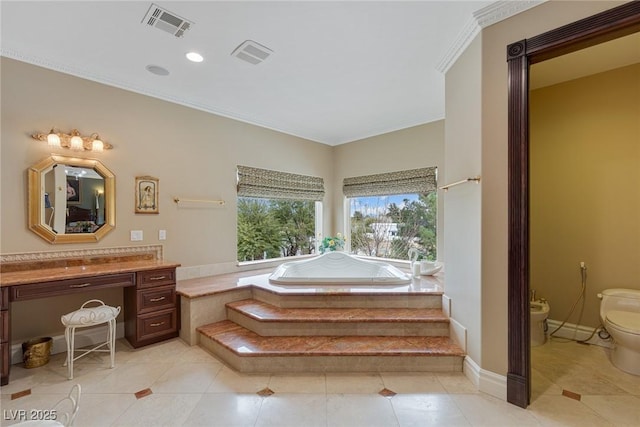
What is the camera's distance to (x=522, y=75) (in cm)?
194

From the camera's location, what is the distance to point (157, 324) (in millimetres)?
2926

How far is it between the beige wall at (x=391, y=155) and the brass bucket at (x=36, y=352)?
4.13m

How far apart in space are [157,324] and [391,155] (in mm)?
3967

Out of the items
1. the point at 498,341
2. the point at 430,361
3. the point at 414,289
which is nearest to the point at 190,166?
the point at 414,289

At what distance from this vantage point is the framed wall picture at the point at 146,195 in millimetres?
3209

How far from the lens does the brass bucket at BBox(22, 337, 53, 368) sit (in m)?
2.44

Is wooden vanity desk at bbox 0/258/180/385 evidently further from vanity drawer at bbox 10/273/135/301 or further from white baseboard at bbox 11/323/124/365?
white baseboard at bbox 11/323/124/365

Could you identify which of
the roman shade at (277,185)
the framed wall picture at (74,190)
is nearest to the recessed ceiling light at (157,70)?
the framed wall picture at (74,190)

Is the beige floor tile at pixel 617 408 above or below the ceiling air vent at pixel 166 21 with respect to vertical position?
below

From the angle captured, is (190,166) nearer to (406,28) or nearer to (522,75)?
(406,28)

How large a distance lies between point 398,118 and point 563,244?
257cm

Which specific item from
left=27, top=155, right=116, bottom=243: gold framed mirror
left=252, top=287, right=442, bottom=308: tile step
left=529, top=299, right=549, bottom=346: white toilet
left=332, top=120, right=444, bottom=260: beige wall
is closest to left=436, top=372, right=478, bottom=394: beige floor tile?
left=252, top=287, right=442, bottom=308: tile step

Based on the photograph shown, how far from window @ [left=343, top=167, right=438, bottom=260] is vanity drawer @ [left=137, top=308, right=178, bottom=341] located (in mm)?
3160

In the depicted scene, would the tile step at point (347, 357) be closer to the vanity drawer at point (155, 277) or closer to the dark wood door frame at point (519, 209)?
the dark wood door frame at point (519, 209)
